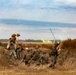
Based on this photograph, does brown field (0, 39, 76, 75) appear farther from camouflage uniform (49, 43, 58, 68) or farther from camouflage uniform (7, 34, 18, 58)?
camouflage uniform (7, 34, 18, 58)

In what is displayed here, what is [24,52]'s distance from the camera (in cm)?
5334

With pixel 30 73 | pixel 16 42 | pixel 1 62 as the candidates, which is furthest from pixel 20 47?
pixel 30 73

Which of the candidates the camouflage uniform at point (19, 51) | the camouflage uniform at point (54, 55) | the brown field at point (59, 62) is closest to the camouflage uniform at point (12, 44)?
the camouflage uniform at point (19, 51)

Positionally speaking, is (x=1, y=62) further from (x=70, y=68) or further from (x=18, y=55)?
(x=70, y=68)

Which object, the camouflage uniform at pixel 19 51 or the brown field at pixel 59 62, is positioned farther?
the camouflage uniform at pixel 19 51

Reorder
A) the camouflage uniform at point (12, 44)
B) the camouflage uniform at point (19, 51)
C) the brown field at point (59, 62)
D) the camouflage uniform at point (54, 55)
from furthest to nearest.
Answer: the camouflage uniform at point (12, 44), the camouflage uniform at point (19, 51), the camouflage uniform at point (54, 55), the brown field at point (59, 62)

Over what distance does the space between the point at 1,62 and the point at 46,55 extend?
680cm

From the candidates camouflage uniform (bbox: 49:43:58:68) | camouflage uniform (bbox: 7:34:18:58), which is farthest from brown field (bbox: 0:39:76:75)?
camouflage uniform (bbox: 7:34:18:58)

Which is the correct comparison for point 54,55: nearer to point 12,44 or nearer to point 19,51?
point 19,51

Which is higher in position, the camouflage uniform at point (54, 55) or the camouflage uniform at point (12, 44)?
the camouflage uniform at point (12, 44)

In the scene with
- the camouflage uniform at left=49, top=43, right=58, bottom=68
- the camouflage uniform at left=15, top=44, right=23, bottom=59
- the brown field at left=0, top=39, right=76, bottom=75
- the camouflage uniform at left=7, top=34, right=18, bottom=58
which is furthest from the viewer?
the camouflage uniform at left=7, top=34, right=18, bottom=58

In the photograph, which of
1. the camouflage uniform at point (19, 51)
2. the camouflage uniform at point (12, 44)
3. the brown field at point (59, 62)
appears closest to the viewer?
the brown field at point (59, 62)

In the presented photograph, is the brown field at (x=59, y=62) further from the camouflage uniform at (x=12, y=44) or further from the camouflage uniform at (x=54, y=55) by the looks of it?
the camouflage uniform at (x=12, y=44)

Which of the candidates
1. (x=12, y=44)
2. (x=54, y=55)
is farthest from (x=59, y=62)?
(x=12, y=44)
